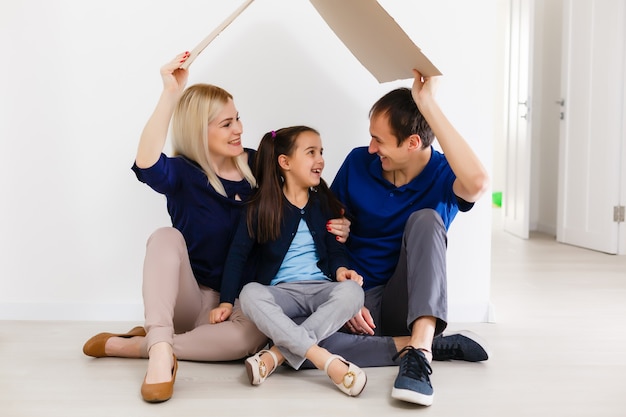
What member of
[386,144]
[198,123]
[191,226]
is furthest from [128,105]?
[386,144]

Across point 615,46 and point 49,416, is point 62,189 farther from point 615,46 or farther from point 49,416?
point 615,46

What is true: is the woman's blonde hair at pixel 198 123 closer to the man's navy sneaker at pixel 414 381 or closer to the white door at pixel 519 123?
the man's navy sneaker at pixel 414 381

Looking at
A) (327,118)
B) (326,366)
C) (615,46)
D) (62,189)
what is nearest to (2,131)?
(62,189)

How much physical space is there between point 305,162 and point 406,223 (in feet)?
1.08

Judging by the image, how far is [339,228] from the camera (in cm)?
195

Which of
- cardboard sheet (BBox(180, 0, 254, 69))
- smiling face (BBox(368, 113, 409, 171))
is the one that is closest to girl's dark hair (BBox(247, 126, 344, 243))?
smiling face (BBox(368, 113, 409, 171))

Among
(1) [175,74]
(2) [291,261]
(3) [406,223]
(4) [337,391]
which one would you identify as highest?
(1) [175,74]

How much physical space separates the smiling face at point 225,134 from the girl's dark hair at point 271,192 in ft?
0.26

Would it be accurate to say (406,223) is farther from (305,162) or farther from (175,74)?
(175,74)

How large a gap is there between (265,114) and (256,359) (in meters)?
0.92

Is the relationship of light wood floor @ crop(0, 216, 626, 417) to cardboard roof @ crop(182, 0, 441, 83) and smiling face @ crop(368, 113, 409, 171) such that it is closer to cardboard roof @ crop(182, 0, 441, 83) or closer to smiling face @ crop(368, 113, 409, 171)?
smiling face @ crop(368, 113, 409, 171)

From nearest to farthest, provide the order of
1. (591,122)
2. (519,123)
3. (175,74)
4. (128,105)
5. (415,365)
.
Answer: (415,365)
(175,74)
(128,105)
(591,122)
(519,123)

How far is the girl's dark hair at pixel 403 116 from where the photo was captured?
189cm

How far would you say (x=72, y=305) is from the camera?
7.79 ft
